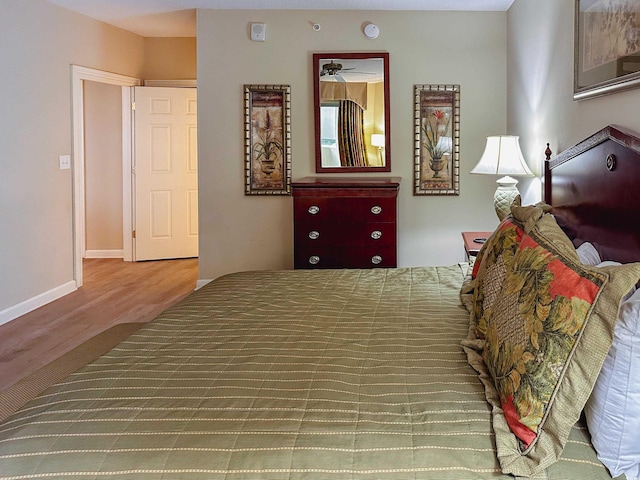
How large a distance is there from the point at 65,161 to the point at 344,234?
99.0 inches

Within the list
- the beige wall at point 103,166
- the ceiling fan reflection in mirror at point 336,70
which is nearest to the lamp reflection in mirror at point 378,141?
the ceiling fan reflection in mirror at point 336,70

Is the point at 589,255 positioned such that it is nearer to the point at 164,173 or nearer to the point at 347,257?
the point at 347,257

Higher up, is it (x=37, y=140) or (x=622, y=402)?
(x=37, y=140)

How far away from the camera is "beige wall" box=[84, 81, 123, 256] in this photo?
7.10 metres

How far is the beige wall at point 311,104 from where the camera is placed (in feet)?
17.0

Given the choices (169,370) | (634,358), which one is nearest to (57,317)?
(169,370)

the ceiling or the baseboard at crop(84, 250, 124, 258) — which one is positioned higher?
the ceiling

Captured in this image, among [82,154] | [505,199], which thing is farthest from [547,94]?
[82,154]

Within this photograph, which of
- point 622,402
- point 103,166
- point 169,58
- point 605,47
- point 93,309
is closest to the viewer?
point 622,402

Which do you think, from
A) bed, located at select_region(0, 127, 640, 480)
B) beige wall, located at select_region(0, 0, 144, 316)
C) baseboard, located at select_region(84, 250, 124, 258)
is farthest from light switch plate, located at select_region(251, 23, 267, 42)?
bed, located at select_region(0, 127, 640, 480)

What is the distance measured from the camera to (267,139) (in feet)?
17.5

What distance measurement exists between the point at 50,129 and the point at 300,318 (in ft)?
12.1

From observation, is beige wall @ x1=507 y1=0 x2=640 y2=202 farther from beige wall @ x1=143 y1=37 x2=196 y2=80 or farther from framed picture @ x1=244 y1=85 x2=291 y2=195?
beige wall @ x1=143 y1=37 x2=196 y2=80

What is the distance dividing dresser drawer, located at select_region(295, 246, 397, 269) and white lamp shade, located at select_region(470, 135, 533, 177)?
0.93 metres
